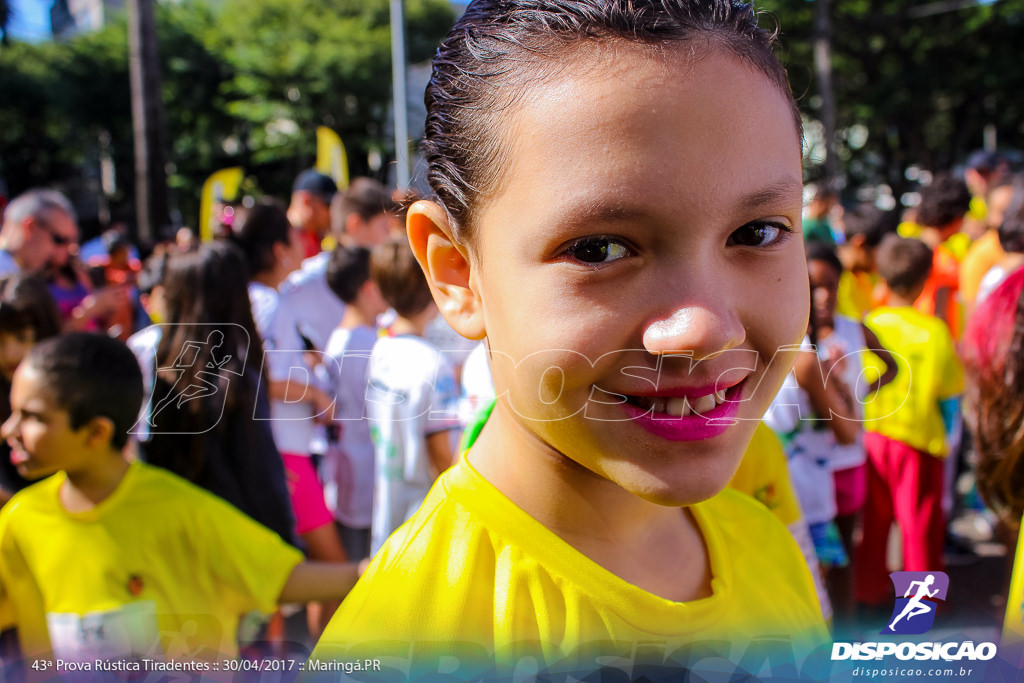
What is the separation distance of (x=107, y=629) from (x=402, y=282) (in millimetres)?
1696

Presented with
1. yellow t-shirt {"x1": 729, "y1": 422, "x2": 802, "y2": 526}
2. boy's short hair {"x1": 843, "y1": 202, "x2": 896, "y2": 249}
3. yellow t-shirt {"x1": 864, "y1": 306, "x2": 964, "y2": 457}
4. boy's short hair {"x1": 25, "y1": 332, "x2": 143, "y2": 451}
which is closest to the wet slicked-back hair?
yellow t-shirt {"x1": 729, "y1": 422, "x2": 802, "y2": 526}

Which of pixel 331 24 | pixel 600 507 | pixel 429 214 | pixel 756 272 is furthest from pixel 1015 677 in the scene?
pixel 331 24

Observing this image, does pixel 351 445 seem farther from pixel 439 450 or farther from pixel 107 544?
pixel 107 544

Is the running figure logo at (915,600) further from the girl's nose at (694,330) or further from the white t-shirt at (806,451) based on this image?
the white t-shirt at (806,451)

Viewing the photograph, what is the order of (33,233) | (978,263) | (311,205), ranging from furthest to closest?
(311,205)
(978,263)
(33,233)

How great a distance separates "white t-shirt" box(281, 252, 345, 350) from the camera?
410cm

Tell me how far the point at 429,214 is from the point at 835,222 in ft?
24.1

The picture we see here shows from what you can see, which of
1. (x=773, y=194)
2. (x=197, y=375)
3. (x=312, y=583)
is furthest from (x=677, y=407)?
(x=197, y=375)

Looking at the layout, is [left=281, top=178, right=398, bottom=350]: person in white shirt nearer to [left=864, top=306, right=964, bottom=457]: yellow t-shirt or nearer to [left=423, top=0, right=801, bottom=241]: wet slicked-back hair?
[left=864, top=306, right=964, bottom=457]: yellow t-shirt

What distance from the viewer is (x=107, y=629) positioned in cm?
164

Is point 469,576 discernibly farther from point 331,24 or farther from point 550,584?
point 331,24

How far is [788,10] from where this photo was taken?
20.1 m

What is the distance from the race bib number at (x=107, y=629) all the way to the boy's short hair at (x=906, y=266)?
337 cm

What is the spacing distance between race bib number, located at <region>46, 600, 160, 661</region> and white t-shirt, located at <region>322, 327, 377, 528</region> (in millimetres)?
1540
